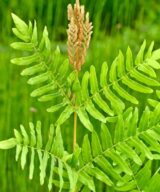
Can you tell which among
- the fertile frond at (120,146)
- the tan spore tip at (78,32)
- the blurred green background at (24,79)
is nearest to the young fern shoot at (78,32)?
the tan spore tip at (78,32)

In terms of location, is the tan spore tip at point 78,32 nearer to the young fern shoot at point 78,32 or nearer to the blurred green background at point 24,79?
the young fern shoot at point 78,32

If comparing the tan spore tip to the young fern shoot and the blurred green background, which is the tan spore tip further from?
the blurred green background

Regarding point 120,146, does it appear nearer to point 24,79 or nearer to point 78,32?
point 78,32

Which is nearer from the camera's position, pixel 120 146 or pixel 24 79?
pixel 120 146

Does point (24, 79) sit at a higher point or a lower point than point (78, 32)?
lower

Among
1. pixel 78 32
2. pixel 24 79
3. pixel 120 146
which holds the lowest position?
pixel 24 79

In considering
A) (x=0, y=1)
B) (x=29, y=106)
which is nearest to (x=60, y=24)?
(x=0, y=1)

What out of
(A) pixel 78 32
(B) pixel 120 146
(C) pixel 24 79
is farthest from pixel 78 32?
(C) pixel 24 79

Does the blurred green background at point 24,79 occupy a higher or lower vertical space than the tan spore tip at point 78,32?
lower
